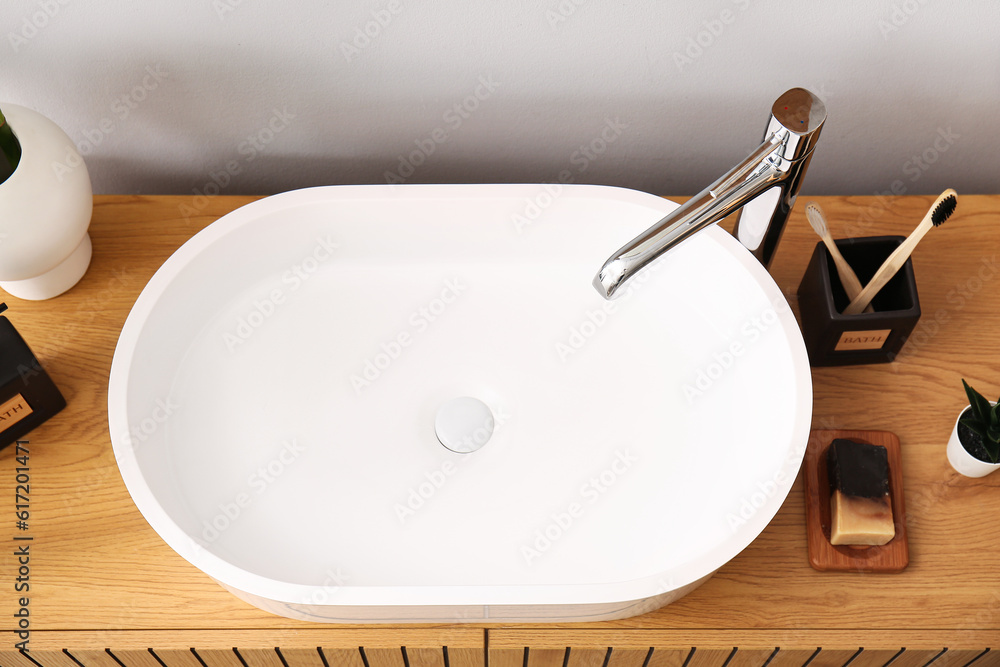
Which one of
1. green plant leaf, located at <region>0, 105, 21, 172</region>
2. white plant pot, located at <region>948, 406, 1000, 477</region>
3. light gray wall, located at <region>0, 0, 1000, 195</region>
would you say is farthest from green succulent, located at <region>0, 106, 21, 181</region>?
white plant pot, located at <region>948, 406, 1000, 477</region>

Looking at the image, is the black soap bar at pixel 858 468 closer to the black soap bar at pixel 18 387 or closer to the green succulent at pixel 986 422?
the green succulent at pixel 986 422

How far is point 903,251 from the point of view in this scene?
2.46 ft

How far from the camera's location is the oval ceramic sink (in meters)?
0.73

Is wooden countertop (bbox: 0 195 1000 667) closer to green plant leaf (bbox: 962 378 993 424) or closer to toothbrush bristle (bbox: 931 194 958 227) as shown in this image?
green plant leaf (bbox: 962 378 993 424)

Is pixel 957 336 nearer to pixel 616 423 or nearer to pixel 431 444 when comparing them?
pixel 616 423

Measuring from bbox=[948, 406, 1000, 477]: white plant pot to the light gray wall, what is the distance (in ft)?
1.11

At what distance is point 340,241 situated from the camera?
0.86m

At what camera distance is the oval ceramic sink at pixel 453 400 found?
28.7 inches

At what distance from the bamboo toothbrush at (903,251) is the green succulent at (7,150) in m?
0.80

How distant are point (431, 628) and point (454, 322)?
0.98 ft

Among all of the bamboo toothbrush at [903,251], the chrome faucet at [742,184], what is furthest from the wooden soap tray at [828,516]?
the chrome faucet at [742,184]

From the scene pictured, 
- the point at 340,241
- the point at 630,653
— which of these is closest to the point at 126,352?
the point at 340,241

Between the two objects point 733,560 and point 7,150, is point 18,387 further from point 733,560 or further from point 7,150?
point 733,560

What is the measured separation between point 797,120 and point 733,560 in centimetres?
39
